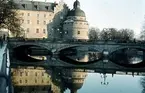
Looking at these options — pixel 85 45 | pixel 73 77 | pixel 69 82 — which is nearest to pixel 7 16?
pixel 85 45

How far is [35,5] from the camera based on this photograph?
91.6 meters

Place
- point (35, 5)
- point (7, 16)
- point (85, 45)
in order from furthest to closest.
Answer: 1. point (35, 5)
2. point (85, 45)
3. point (7, 16)

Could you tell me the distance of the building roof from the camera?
90.2 metres

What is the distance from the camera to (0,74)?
338 inches

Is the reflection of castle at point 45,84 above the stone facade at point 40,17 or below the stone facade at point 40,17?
below

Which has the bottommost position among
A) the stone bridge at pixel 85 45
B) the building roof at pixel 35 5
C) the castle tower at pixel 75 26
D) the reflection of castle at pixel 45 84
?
the reflection of castle at pixel 45 84

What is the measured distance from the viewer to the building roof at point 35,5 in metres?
90.2

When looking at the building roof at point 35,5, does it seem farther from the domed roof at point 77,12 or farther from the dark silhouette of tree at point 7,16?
the dark silhouette of tree at point 7,16

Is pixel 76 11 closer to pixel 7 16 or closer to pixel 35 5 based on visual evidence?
pixel 35 5

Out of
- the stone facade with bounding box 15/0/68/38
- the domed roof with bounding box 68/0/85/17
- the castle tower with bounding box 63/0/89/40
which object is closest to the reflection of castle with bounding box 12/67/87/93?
the stone facade with bounding box 15/0/68/38

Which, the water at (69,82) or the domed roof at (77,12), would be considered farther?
the domed roof at (77,12)

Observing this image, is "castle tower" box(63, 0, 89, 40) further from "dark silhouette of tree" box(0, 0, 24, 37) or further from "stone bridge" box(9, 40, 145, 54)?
"dark silhouette of tree" box(0, 0, 24, 37)

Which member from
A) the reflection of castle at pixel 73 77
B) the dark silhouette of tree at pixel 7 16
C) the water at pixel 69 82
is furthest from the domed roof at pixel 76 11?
the reflection of castle at pixel 73 77

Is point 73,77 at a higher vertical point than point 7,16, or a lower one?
lower
